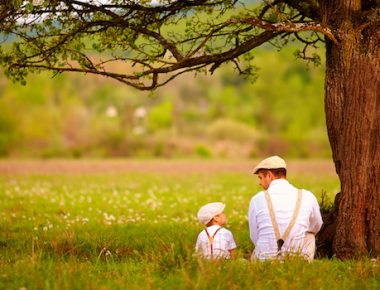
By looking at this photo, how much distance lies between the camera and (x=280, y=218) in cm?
739

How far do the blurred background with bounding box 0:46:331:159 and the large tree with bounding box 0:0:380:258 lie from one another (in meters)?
8.06

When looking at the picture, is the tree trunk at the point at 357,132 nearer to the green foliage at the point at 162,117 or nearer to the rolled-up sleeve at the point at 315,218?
the rolled-up sleeve at the point at 315,218

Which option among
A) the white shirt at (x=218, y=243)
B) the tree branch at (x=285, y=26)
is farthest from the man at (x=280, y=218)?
the tree branch at (x=285, y=26)

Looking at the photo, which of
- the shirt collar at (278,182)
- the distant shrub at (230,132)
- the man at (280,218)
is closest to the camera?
the man at (280,218)

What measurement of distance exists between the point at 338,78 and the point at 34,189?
493 inches

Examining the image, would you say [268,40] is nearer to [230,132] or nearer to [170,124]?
[230,132]

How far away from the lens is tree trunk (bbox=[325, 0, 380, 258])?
841cm

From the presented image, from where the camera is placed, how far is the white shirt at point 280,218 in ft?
24.2

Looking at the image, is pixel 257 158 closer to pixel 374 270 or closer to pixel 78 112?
pixel 78 112

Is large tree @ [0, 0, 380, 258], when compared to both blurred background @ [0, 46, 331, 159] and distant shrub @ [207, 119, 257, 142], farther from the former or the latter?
distant shrub @ [207, 119, 257, 142]

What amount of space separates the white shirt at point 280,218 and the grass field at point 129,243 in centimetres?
37

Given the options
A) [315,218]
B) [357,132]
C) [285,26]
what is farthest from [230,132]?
[315,218]

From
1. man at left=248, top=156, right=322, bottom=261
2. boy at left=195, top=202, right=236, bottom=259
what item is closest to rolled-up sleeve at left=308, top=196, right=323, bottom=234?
man at left=248, top=156, right=322, bottom=261

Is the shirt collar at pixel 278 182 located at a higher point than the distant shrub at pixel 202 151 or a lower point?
lower
